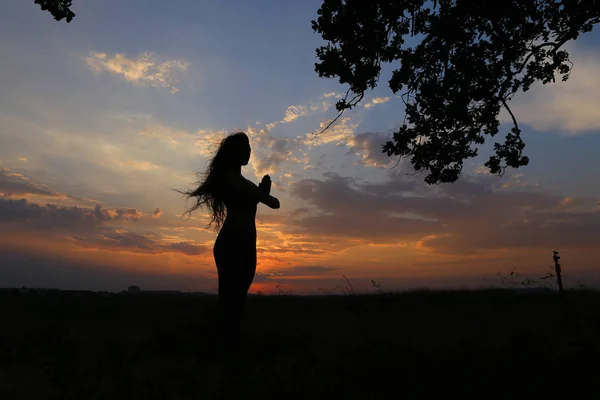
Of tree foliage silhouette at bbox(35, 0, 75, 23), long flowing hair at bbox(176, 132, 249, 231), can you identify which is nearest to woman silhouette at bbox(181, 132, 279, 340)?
long flowing hair at bbox(176, 132, 249, 231)

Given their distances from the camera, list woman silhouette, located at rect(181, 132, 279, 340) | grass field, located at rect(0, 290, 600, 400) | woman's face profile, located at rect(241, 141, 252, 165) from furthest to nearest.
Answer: woman's face profile, located at rect(241, 141, 252, 165)
woman silhouette, located at rect(181, 132, 279, 340)
grass field, located at rect(0, 290, 600, 400)

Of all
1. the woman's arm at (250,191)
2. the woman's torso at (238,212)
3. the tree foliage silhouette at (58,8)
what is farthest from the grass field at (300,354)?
the tree foliage silhouette at (58,8)

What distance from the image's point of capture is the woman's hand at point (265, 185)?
6.21 metres

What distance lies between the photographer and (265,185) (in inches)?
246

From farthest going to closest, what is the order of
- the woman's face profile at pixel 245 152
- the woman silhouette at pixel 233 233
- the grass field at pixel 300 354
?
the woman's face profile at pixel 245 152, the woman silhouette at pixel 233 233, the grass field at pixel 300 354

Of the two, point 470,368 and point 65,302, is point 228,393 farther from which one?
point 65,302

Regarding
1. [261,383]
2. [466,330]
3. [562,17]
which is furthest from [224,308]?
[562,17]

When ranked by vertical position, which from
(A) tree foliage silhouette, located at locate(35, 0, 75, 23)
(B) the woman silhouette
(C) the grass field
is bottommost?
(C) the grass field

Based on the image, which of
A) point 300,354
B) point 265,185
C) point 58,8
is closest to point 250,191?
point 265,185

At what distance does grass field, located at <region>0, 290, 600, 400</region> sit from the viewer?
439 cm

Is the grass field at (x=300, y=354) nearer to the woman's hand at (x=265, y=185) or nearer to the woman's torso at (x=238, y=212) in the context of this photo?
the woman's torso at (x=238, y=212)

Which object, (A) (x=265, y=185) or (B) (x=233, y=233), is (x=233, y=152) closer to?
(A) (x=265, y=185)

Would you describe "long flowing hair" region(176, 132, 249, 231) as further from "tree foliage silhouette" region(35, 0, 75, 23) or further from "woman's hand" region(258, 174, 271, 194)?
"tree foliage silhouette" region(35, 0, 75, 23)

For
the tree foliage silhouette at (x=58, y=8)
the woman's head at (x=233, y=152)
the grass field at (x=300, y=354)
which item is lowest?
the grass field at (x=300, y=354)
